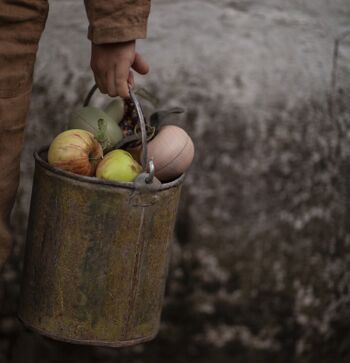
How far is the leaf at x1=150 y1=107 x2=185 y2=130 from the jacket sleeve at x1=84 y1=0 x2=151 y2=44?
0.25 m

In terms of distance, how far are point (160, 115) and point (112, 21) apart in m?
0.33

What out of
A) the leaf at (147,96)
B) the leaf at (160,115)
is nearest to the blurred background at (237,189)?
the leaf at (147,96)

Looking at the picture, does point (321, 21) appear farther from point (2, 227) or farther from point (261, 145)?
point (2, 227)

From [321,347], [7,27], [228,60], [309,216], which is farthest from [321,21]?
[7,27]

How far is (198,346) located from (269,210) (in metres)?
0.41

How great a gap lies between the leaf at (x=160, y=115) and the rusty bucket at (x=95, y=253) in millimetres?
219

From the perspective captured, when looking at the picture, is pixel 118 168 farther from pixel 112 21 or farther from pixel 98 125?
pixel 112 21

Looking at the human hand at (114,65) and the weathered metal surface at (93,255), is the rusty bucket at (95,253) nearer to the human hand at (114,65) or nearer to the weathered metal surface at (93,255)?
the weathered metal surface at (93,255)

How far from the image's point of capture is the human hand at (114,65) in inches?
110

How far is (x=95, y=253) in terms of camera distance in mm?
2773

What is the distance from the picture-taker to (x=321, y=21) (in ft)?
11.4

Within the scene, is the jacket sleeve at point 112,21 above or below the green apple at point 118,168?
above

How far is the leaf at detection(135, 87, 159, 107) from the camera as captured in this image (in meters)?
3.11

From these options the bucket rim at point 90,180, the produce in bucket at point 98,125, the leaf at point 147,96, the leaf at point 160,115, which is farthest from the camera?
the leaf at point 147,96
